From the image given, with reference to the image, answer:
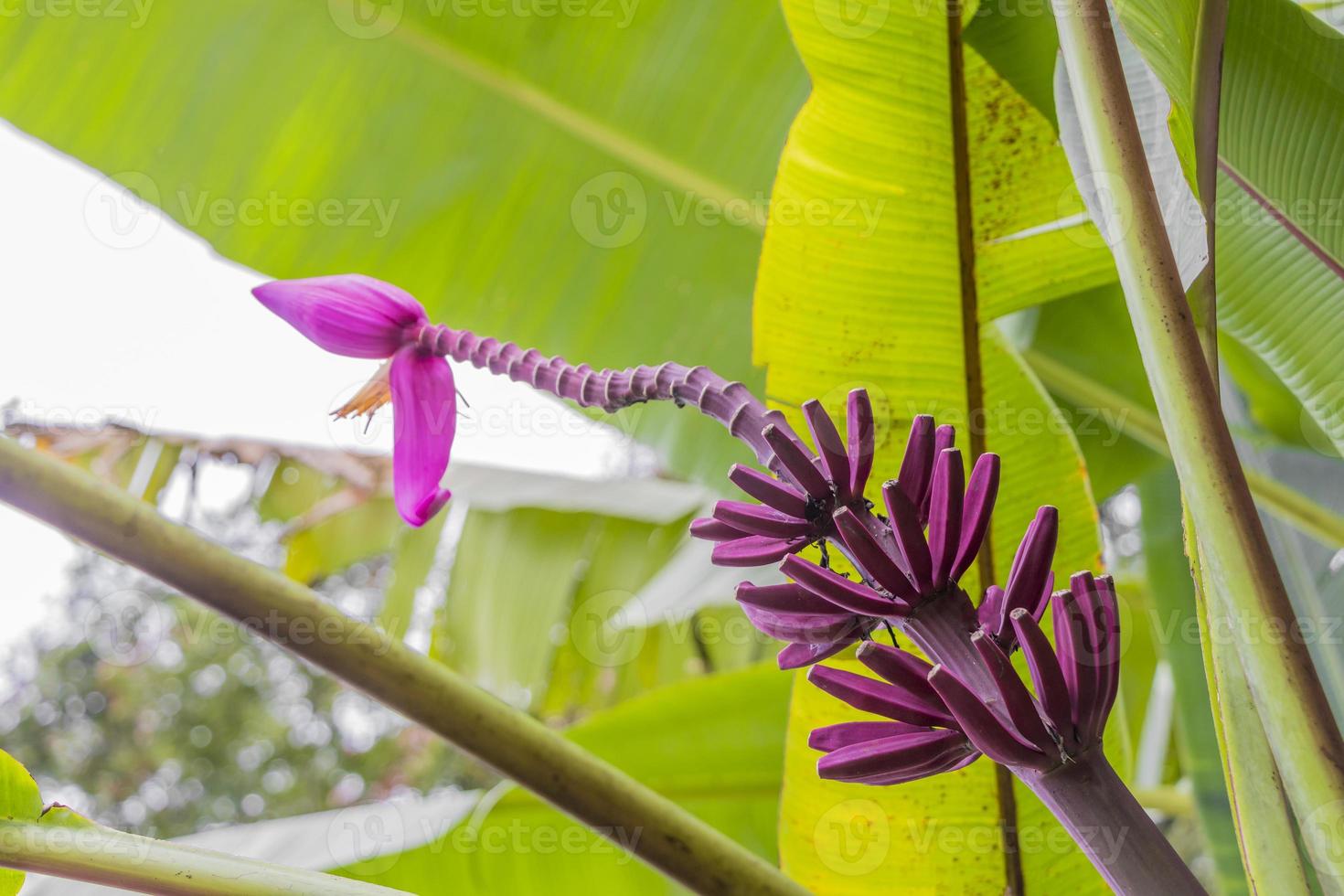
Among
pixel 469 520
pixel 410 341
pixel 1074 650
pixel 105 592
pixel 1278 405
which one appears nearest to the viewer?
pixel 1074 650

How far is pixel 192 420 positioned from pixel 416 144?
2.70 ft

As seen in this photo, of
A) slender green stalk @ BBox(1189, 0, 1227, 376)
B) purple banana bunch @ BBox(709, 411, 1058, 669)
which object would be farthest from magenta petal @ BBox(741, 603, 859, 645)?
slender green stalk @ BBox(1189, 0, 1227, 376)

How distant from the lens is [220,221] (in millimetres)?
766

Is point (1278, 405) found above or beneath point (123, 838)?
above

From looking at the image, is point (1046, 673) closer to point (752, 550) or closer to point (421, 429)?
point (752, 550)

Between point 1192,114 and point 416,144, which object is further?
point 416,144

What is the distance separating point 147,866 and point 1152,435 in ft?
2.30

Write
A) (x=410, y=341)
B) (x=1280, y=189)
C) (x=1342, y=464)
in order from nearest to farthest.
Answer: (x=410, y=341), (x=1280, y=189), (x=1342, y=464)

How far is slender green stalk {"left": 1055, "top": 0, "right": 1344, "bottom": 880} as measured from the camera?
25cm

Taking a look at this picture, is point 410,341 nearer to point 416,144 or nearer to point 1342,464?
point 416,144

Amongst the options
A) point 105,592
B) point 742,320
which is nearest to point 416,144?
point 742,320
